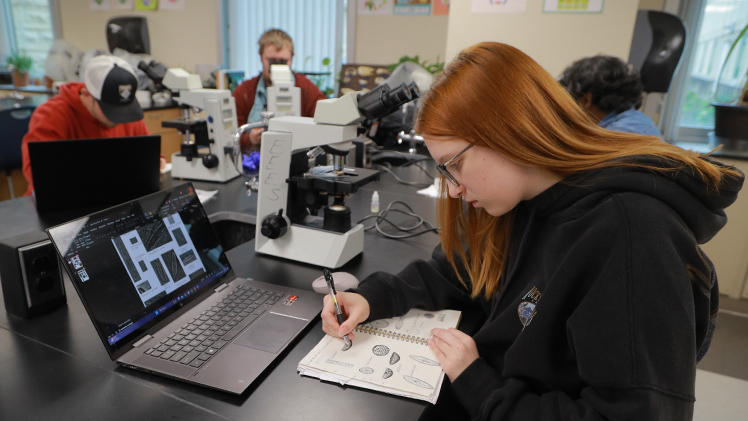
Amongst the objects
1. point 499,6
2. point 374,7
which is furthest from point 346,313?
point 374,7

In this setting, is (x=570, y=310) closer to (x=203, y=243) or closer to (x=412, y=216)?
(x=203, y=243)

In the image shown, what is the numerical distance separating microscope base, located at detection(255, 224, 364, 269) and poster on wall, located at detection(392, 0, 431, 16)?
3176 mm

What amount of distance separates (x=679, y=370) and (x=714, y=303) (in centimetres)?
23

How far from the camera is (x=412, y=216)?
1.66 metres

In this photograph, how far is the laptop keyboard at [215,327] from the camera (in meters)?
0.81

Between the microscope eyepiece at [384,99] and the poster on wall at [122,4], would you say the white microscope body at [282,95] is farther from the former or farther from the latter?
the poster on wall at [122,4]

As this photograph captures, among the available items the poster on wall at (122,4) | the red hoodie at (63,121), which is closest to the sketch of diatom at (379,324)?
the red hoodie at (63,121)

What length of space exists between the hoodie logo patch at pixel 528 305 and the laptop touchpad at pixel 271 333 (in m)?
0.42

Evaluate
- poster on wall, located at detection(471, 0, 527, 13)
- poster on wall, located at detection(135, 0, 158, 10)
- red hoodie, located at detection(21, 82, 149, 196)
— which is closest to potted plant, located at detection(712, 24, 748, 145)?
poster on wall, located at detection(471, 0, 527, 13)

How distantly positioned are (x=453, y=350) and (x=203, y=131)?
66.7 inches

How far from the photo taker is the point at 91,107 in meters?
2.08

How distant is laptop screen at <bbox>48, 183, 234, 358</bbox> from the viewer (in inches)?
30.1

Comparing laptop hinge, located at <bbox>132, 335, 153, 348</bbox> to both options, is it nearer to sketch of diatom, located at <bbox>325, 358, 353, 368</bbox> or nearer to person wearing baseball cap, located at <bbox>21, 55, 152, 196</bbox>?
sketch of diatom, located at <bbox>325, 358, 353, 368</bbox>

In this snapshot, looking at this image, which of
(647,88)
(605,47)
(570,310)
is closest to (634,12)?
(605,47)
